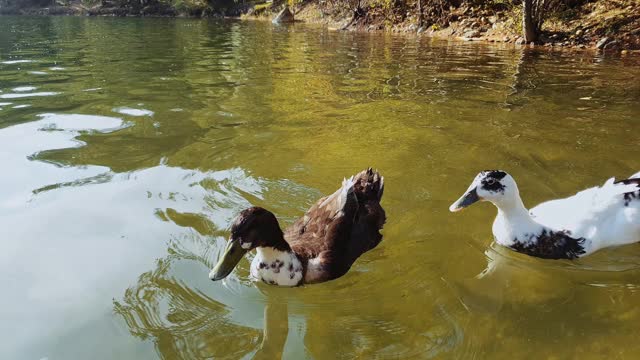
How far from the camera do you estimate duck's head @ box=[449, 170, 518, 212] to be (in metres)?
4.51

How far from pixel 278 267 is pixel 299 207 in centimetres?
157

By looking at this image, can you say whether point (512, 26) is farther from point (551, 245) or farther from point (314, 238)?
point (314, 238)

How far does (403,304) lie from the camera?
3.79 metres

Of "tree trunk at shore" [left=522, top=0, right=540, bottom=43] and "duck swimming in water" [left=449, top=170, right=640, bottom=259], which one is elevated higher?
"tree trunk at shore" [left=522, top=0, right=540, bottom=43]

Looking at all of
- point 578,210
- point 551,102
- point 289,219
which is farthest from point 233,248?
point 551,102

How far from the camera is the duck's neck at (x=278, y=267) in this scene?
4031mm

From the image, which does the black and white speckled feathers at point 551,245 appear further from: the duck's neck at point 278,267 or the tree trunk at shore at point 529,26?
the tree trunk at shore at point 529,26

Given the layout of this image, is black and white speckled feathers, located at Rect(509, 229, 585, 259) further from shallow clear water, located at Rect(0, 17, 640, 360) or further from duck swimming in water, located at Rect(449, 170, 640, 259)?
shallow clear water, located at Rect(0, 17, 640, 360)

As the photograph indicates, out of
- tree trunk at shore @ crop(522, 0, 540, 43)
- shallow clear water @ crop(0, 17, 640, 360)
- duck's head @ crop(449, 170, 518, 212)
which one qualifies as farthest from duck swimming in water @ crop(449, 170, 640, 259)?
tree trunk at shore @ crop(522, 0, 540, 43)

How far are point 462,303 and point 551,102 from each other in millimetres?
6526

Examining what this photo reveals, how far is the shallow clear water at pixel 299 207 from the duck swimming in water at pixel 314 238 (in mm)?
123

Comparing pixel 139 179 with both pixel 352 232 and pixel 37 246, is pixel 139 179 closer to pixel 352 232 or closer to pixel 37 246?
pixel 37 246

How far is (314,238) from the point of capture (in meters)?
4.57

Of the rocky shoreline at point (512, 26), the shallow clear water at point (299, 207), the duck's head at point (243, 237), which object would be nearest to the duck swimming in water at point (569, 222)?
the shallow clear water at point (299, 207)
